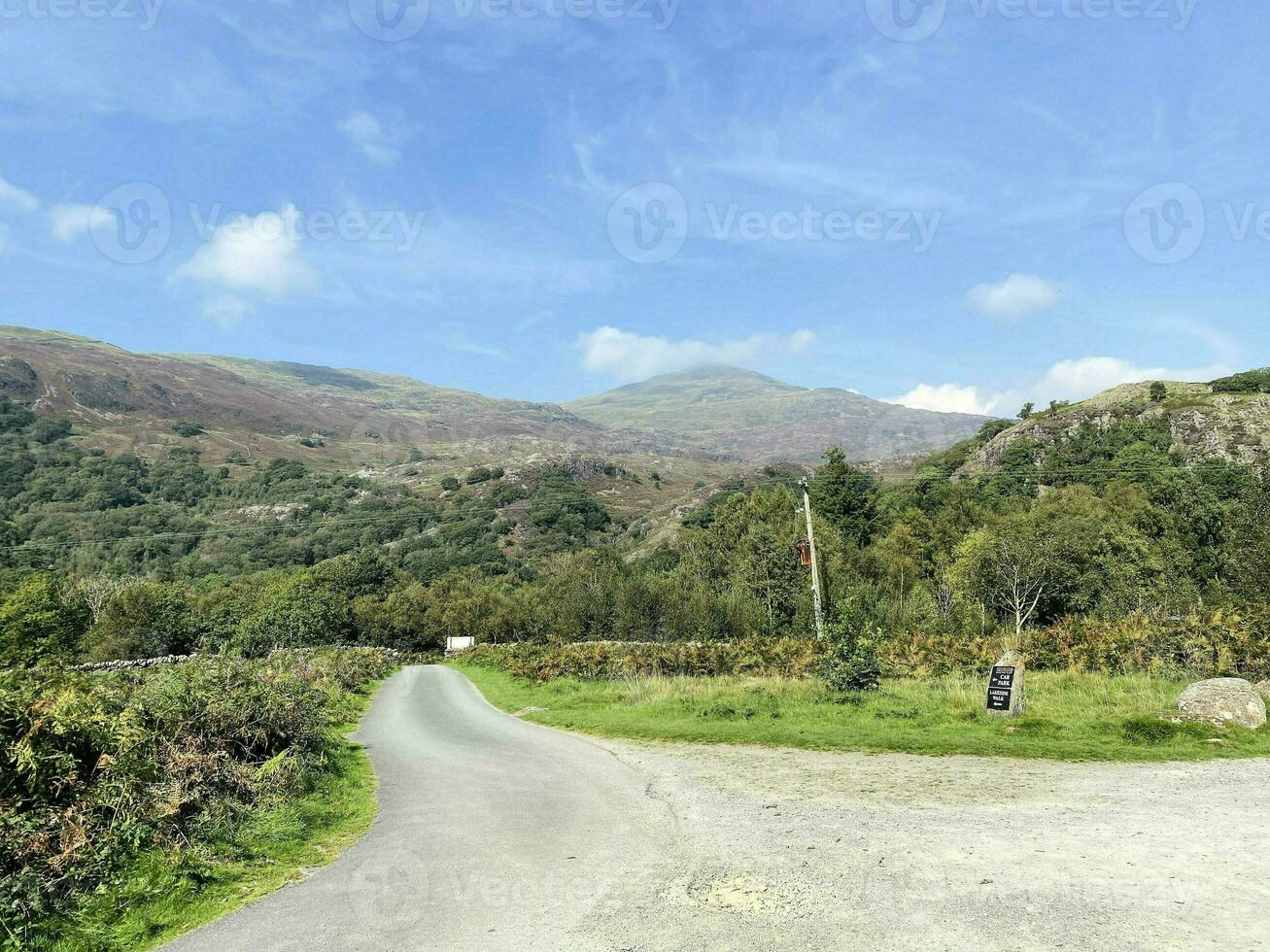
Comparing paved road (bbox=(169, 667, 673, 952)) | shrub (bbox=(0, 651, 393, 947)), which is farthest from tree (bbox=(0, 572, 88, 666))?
paved road (bbox=(169, 667, 673, 952))

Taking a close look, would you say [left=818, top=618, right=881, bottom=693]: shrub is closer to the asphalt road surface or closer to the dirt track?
the asphalt road surface

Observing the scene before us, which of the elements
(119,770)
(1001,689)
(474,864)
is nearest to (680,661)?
(1001,689)

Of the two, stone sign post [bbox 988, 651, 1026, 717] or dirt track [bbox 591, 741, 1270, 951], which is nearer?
dirt track [bbox 591, 741, 1270, 951]

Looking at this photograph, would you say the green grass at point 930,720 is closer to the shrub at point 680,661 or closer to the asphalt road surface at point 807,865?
the asphalt road surface at point 807,865

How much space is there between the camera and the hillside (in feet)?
375

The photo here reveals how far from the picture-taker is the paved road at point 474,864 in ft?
21.1

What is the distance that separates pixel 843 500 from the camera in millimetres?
108500

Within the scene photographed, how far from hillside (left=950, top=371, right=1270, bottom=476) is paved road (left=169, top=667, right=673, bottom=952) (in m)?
123

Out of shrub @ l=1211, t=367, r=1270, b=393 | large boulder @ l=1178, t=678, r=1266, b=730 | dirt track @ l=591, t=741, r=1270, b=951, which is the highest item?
shrub @ l=1211, t=367, r=1270, b=393

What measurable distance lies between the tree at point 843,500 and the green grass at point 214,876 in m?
98.8

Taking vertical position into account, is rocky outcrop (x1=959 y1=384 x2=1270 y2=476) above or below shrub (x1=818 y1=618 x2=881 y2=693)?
above

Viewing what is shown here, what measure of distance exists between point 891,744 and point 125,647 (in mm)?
99333

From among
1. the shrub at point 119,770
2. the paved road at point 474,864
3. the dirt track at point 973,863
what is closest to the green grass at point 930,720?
the dirt track at point 973,863

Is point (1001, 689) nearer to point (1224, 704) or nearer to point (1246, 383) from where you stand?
point (1224, 704)
